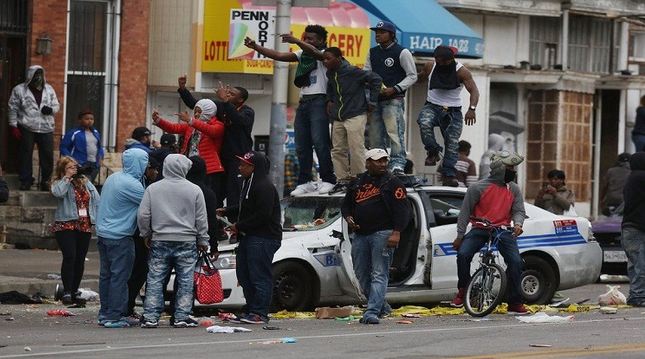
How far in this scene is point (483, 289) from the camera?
19172 millimetres

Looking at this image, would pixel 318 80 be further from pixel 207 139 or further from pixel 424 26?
pixel 424 26

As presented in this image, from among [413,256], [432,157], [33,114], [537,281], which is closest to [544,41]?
[33,114]

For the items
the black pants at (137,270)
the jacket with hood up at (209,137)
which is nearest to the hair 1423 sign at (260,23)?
the jacket with hood up at (209,137)

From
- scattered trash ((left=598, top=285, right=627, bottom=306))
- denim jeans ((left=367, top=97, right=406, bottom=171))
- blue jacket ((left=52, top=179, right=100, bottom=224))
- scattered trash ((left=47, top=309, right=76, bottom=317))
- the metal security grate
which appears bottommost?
scattered trash ((left=47, top=309, right=76, bottom=317))

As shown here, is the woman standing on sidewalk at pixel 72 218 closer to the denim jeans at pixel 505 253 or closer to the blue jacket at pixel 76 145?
the denim jeans at pixel 505 253

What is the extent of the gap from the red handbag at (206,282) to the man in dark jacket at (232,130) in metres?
2.52

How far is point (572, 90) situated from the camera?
38219 millimetres

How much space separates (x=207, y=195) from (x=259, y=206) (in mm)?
715

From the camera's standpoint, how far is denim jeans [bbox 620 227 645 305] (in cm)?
2109

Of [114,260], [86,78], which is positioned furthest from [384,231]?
[86,78]

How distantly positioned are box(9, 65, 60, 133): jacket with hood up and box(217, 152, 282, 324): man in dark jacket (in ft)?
28.7

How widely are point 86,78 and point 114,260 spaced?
10444 mm

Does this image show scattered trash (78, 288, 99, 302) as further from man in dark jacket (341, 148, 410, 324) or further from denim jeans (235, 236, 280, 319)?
man in dark jacket (341, 148, 410, 324)

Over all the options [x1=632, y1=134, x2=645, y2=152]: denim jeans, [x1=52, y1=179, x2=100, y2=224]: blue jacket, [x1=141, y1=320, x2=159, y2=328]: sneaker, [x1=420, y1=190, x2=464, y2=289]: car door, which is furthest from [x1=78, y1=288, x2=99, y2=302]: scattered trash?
[x1=632, y1=134, x2=645, y2=152]: denim jeans
